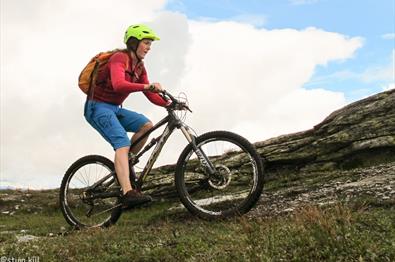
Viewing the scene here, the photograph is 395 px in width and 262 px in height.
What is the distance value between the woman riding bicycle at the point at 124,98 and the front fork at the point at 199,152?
93cm

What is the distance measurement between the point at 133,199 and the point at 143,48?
2935 millimetres

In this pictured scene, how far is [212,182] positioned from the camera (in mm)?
8680

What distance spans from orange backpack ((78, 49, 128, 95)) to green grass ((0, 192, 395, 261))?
3.05m

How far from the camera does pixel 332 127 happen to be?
15.2 meters

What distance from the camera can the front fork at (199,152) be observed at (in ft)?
28.4

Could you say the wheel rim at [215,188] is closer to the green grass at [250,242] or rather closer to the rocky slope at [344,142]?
the green grass at [250,242]

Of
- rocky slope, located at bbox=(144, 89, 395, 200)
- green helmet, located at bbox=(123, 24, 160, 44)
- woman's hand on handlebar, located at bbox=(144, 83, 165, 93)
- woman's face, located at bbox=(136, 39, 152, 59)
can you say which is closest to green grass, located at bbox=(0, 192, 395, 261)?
woman's hand on handlebar, located at bbox=(144, 83, 165, 93)

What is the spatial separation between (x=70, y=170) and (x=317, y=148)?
768 centimetres

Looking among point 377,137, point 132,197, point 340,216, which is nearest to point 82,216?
point 132,197

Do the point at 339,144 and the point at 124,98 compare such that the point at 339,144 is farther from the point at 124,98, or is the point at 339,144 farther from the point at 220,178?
the point at 124,98

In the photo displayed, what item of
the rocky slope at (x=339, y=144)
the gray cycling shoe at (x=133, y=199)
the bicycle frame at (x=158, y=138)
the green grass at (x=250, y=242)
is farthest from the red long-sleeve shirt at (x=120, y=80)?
the rocky slope at (x=339, y=144)

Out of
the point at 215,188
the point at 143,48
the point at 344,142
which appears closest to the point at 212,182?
the point at 215,188

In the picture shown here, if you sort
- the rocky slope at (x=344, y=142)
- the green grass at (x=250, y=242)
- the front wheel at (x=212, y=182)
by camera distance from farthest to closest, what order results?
1. the rocky slope at (x=344, y=142)
2. the front wheel at (x=212, y=182)
3. the green grass at (x=250, y=242)

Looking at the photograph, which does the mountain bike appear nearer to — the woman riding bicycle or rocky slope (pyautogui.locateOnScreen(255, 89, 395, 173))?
the woman riding bicycle
